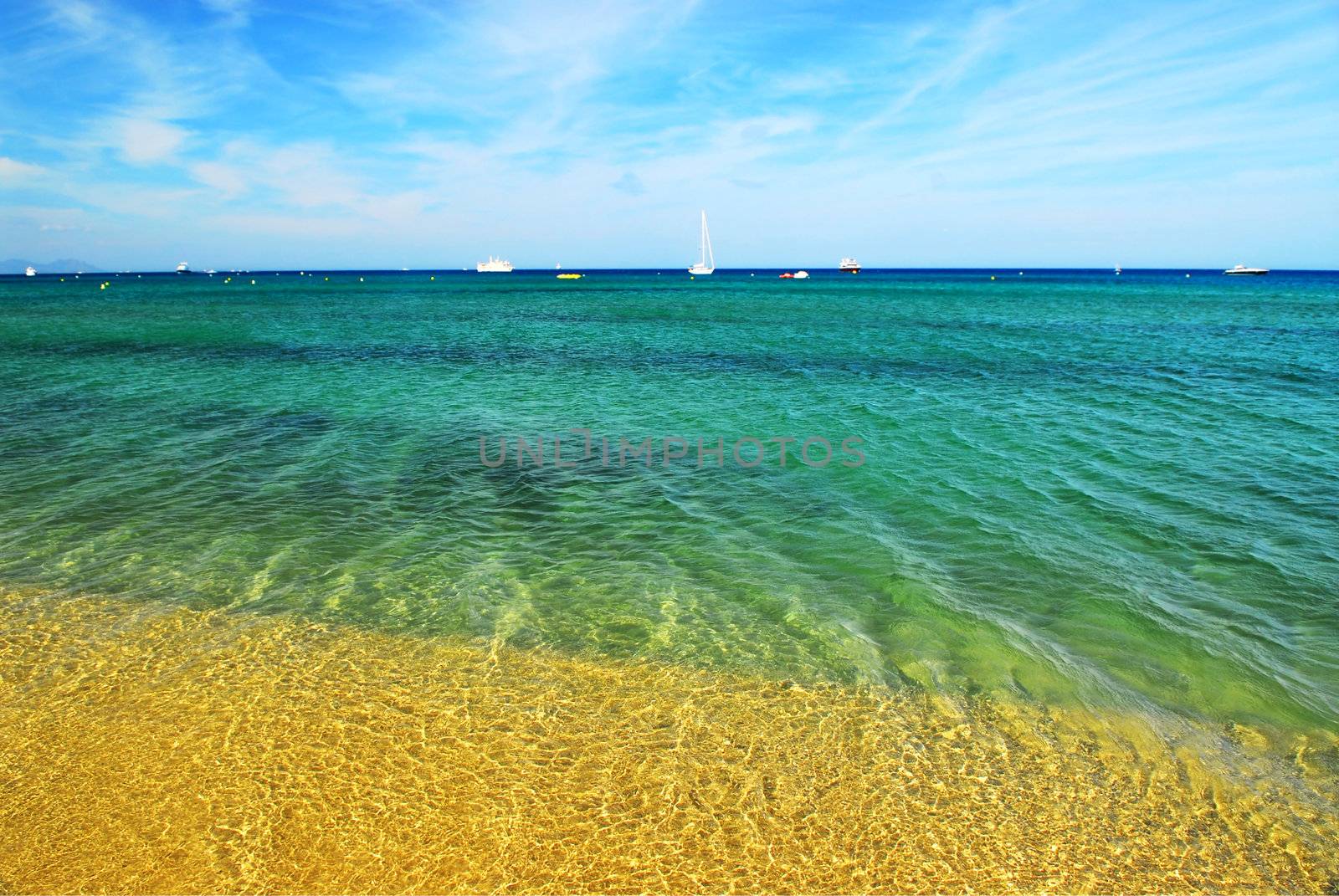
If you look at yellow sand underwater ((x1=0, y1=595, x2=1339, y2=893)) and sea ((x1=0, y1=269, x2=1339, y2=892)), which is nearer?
yellow sand underwater ((x1=0, y1=595, x2=1339, y2=893))

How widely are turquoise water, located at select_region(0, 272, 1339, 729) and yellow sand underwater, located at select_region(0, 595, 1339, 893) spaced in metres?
0.85

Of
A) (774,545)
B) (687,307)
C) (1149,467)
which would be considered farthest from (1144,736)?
(687,307)

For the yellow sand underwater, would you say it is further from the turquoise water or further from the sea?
the turquoise water

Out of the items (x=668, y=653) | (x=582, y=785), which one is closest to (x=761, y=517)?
(x=668, y=653)

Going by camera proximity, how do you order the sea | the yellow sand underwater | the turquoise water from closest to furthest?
the yellow sand underwater, the sea, the turquoise water

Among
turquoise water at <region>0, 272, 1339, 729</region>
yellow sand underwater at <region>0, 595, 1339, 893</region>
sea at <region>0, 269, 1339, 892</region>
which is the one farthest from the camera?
turquoise water at <region>0, 272, 1339, 729</region>

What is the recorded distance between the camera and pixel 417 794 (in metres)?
5.66

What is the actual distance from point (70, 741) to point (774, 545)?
8698 millimetres

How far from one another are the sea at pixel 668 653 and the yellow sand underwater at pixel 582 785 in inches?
1.2

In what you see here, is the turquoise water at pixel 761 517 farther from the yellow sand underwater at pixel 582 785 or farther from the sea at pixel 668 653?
the yellow sand underwater at pixel 582 785

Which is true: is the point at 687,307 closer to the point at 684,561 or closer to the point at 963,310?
the point at 963,310

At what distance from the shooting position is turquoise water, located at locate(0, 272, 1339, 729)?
329 inches

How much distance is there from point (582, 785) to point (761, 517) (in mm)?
7449

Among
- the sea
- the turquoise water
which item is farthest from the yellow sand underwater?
the turquoise water
